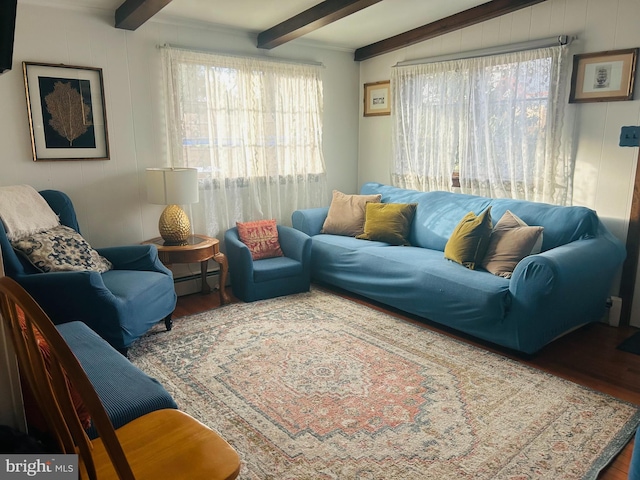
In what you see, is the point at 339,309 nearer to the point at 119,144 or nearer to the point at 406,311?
the point at 406,311

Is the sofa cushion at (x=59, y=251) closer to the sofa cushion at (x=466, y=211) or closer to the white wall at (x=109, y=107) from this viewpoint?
the white wall at (x=109, y=107)

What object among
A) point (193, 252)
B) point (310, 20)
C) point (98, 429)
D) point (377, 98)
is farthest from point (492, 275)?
point (98, 429)

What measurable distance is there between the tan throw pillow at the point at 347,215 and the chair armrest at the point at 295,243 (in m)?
0.36

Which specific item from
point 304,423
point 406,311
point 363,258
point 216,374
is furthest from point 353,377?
point 363,258

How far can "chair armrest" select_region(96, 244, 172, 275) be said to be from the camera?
11.0 ft

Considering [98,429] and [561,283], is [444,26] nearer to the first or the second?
[561,283]

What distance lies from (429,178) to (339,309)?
1647mm

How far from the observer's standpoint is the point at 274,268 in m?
4.01

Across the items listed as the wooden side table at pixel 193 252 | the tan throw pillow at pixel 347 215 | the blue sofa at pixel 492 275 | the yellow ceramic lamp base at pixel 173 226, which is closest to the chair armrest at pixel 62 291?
the wooden side table at pixel 193 252

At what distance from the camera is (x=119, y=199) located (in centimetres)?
379

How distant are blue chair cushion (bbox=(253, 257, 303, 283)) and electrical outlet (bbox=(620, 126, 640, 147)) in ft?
8.55

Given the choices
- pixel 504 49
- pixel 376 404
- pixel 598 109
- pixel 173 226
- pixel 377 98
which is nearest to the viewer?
pixel 376 404

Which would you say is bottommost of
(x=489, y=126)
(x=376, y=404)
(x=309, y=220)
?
(x=376, y=404)

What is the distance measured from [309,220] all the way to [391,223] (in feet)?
2.78
